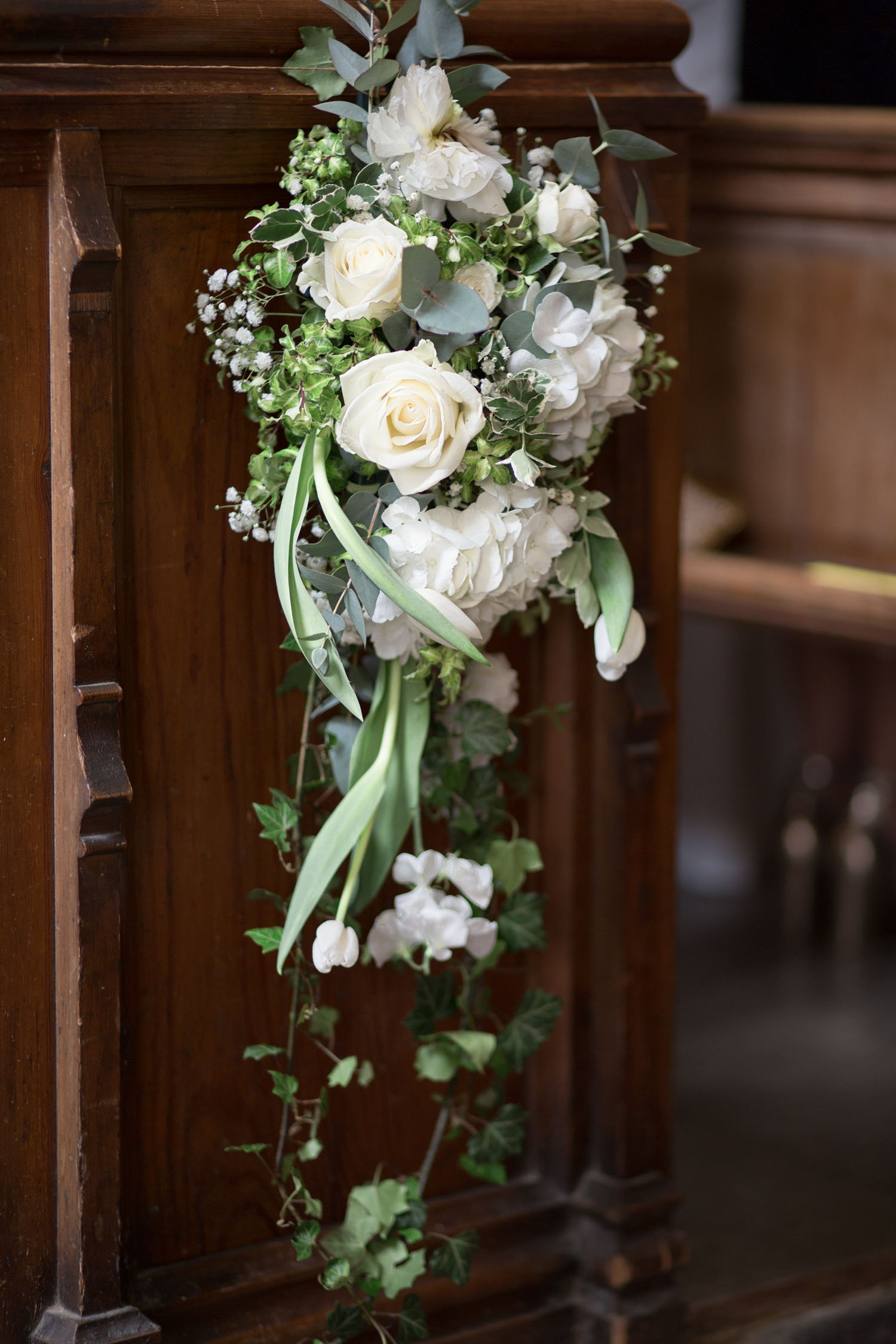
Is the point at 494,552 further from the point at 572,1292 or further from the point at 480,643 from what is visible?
the point at 572,1292

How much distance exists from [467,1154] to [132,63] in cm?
98

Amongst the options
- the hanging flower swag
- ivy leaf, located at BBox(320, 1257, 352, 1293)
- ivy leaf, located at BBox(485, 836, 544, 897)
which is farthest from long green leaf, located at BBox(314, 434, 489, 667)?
ivy leaf, located at BBox(320, 1257, 352, 1293)

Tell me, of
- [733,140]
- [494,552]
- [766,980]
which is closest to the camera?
[494,552]

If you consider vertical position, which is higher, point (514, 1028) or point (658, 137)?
point (658, 137)

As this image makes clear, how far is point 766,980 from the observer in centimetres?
279

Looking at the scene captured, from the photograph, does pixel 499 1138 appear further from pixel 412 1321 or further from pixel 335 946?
pixel 335 946

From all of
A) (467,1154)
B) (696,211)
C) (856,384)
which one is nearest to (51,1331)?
(467,1154)

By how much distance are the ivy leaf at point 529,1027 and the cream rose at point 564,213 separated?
681 millimetres

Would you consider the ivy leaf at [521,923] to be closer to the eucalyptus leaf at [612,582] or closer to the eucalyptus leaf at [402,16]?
the eucalyptus leaf at [612,582]

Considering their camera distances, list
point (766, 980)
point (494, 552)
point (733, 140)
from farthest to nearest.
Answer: point (766, 980)
point (733, 140)
point (494, 552)

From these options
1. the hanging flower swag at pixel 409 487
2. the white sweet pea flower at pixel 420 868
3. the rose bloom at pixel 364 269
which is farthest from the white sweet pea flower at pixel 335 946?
the rose bloom at pixel 364 269

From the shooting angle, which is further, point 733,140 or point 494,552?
point 733,140

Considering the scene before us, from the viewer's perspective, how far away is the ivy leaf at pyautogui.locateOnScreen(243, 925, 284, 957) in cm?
129

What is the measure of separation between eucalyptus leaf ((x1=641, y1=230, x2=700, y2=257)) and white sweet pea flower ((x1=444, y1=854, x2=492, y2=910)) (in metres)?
0.53
